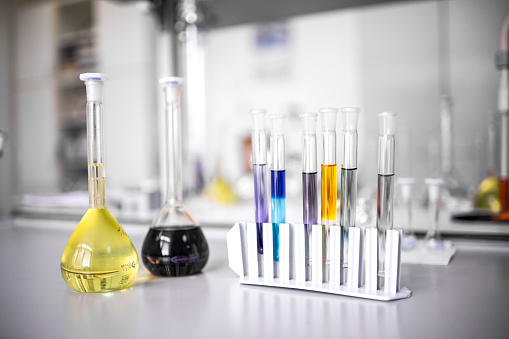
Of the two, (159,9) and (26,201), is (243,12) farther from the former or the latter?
(26,201)

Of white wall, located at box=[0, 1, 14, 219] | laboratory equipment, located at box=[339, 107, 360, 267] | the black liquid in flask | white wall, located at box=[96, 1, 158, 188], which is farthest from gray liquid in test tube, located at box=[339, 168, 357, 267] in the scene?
white wall, located at box=[0, 1, 14, 219]

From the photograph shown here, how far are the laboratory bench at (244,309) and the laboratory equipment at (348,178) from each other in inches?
3.4

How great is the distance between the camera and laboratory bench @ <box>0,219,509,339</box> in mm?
472

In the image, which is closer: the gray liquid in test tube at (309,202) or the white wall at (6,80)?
the gray liquid in test tube at (309,202)

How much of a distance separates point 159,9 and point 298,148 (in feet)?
3.86

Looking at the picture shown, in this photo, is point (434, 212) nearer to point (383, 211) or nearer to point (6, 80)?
point (383, 211)

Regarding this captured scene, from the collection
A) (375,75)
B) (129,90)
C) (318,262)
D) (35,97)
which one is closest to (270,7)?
(375,75)

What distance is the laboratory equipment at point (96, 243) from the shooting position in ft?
1.96

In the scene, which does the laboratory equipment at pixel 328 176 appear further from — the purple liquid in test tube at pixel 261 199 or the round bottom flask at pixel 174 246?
the round bottom flask at pixel 174 246

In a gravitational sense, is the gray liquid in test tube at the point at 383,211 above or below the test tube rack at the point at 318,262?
above

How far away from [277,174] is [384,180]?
14 cm

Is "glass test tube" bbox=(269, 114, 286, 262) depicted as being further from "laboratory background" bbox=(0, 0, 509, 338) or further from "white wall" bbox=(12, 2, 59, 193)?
"white wall" bbox=(12, 2, 59, 193)

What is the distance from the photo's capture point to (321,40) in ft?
8.34

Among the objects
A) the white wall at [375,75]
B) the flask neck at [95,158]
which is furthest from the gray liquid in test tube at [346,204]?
the white wall at [375,75]
